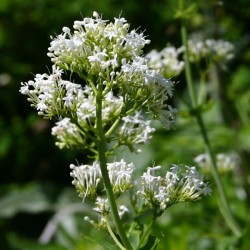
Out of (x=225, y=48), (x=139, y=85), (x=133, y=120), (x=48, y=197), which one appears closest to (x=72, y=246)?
(x=48, y=197)

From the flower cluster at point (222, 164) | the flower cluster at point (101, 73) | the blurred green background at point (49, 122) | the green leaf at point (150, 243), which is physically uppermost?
the blurred green background at point (49, 122)

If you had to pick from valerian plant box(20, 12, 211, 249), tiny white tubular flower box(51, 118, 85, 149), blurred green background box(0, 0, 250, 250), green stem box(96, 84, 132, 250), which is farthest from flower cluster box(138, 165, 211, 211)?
blurred green background box(0, 0, 250, 250)

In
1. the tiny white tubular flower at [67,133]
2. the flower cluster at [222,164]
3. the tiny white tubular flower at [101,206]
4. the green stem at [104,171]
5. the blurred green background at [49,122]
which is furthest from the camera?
the blurred green background at [49,122]

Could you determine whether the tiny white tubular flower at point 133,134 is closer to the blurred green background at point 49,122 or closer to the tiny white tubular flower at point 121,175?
the tiny white tubular flower at point 121,175

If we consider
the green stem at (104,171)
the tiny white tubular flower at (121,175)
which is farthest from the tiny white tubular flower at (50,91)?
the tiny white tubular flower at (121,175)

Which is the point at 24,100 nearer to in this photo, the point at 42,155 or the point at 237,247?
the point at 42,155

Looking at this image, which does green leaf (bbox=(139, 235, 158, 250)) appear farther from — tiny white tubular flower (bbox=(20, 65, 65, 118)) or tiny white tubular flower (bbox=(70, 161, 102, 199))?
tiny white tubular flower (bbox=(20, 65, 65, 118))
